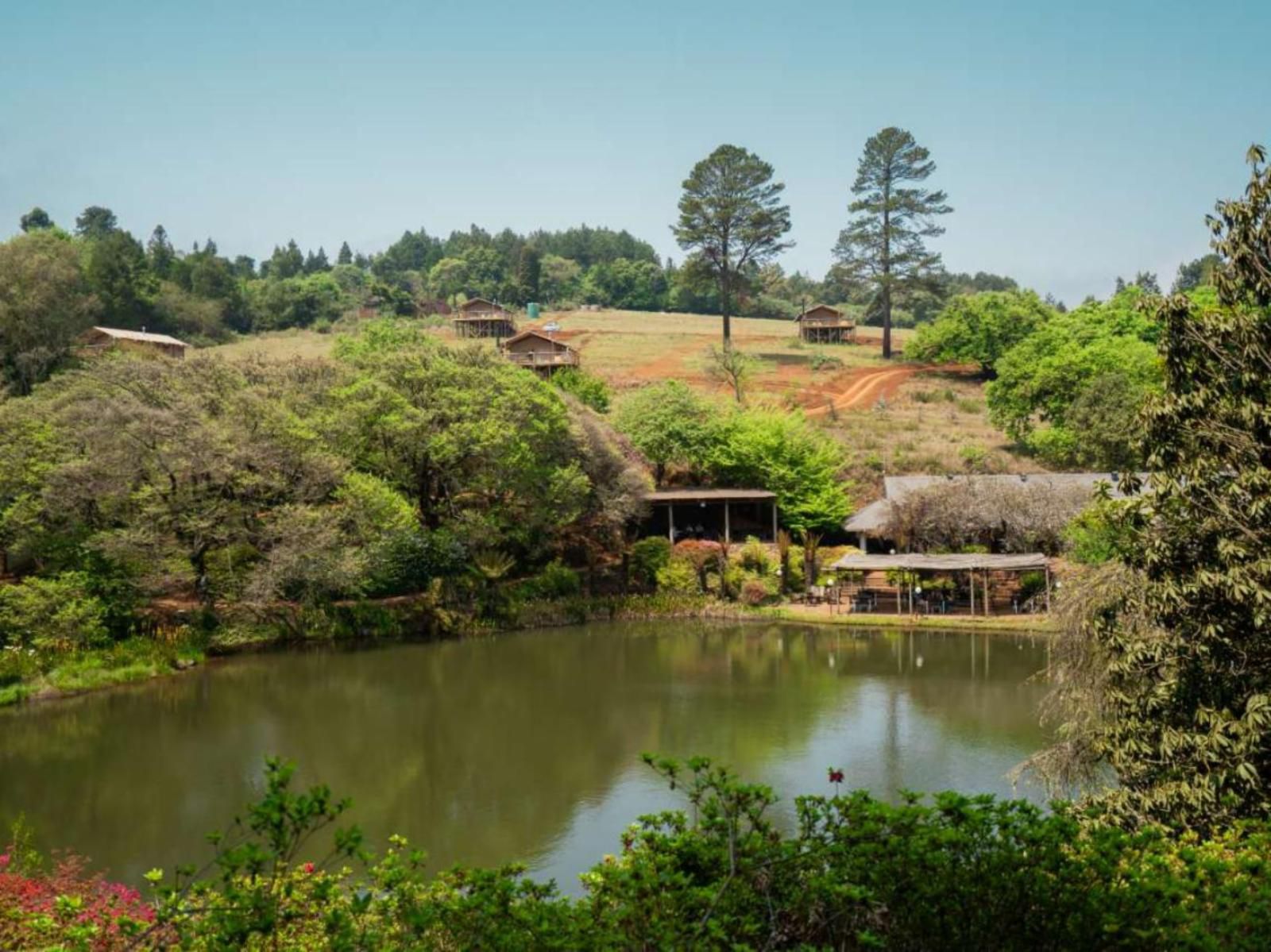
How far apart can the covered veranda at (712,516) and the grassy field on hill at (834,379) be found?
14.4 feet

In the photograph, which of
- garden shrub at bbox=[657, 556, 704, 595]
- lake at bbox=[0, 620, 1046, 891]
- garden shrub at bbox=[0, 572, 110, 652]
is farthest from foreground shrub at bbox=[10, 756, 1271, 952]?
garden shrub at bbox=[657, 556, 704, 595]

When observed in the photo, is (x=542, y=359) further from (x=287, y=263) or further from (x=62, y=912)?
(x=287, y=263)

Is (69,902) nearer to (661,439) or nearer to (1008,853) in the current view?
(1008,853)

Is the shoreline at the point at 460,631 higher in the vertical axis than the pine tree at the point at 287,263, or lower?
lower

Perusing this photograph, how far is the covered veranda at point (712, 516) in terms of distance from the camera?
1328 inches

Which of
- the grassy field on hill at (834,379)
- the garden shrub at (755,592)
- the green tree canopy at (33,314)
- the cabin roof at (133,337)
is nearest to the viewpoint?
the garden shrub at (755,592)

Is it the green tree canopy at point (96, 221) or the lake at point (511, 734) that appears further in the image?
the green tree canopy at point (96, 221)

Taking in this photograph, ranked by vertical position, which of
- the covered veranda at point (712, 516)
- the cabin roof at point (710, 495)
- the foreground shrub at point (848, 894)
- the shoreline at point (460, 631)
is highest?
the foreground shrub at point (848, 894)

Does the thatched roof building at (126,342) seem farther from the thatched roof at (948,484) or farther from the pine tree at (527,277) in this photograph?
the pine tree at (527,277)

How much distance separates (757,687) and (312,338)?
2120 inches

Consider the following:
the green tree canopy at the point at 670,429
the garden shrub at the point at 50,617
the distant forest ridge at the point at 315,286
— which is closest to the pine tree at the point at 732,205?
the distant forest ridge at the point at 315,286

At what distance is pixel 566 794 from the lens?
582 inches

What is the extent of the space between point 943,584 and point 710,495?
7687 mm

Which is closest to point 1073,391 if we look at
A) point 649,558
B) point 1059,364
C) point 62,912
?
point 1059,364
